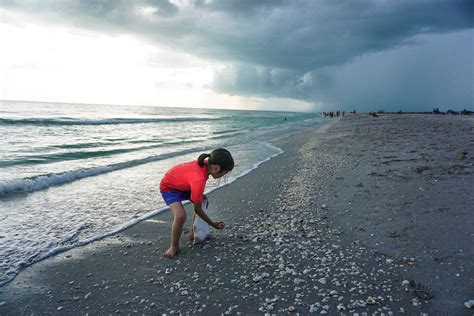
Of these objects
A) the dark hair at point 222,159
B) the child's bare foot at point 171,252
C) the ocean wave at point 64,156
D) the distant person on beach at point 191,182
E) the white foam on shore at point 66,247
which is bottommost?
the white foam on shore at point 66,247

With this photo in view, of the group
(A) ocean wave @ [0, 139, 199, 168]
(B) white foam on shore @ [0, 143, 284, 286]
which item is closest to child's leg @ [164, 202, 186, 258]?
(B) white foam on shore @ [0, 143, 284, 286]

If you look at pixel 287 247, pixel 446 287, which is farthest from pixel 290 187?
pixel 446 287

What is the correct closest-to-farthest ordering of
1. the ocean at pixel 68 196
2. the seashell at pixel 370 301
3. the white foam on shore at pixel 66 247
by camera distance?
the seashell at pixel 370 301
the white foam on shore at pixel 66 247
the ocean at pixel 68 196

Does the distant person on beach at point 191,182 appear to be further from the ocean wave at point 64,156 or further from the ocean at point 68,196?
the ocean wave at point 64,156

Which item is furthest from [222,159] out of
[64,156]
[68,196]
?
[64,156]

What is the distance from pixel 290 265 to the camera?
4.02 metres

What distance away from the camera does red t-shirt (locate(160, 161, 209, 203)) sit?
14.5 ft

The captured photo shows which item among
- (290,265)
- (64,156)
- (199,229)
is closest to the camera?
(290,265)

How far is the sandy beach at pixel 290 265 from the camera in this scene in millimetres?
3287

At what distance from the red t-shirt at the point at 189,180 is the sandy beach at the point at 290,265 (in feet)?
3.29

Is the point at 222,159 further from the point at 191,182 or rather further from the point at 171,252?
the point at 171,252

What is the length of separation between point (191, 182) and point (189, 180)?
3.7 inches

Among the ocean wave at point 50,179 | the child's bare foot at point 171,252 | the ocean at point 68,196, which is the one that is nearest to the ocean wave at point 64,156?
the ocean at point 68,196

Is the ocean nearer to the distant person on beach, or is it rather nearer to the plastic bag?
the distant person on beach
